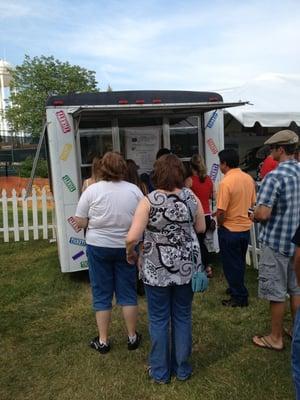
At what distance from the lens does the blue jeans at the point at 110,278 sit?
146 inches

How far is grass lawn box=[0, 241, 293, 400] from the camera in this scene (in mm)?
3242

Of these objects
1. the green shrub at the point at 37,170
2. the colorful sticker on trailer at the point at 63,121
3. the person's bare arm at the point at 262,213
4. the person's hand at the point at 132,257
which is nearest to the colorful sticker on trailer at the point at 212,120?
the colorful sticker on trailer at the point at 63,121

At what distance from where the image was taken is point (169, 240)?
10.1ft

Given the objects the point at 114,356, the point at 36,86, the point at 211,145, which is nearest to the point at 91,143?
the point at 211,145

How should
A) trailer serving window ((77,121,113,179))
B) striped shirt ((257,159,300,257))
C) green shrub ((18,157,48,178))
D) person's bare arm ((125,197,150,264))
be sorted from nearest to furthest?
person's bare arm ((125,197,150,264)) → striped shirt ((257,159,300,257)) → trailer serving window ((77,121,113,179)) → green shrub ((18,157,48,178))

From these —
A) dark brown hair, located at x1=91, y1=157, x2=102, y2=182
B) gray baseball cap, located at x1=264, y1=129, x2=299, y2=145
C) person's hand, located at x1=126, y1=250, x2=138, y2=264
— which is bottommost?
person's hand, located at x1=126, y1=250, x2=138, y2=264

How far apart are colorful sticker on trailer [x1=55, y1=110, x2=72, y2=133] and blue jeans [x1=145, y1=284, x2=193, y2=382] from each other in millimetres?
2929

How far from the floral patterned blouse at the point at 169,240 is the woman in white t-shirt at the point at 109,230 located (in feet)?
1.78

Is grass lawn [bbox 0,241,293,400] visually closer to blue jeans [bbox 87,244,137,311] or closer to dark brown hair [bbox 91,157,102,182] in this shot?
blue jeans [bbox 87,244,137,311]

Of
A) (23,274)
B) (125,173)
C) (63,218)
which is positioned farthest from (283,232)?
(23,274)

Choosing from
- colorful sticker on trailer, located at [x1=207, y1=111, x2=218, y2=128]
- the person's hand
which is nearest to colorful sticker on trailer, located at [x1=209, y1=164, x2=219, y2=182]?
colorful sticker on trailer, located at [x1=207, y1=111, x2=218, y2=128]

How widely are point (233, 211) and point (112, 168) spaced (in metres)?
1.57

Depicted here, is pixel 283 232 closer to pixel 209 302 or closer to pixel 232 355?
pixel 232 355

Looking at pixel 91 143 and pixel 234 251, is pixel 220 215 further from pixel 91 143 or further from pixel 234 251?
pixel 91 143
